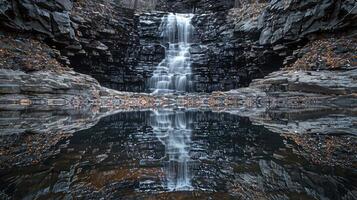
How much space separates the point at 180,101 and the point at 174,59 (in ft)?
17.2

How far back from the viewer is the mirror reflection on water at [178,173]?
204 cm

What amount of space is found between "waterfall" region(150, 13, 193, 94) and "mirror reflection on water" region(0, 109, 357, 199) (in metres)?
15.5

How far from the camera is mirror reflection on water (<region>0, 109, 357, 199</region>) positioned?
204 centimetres

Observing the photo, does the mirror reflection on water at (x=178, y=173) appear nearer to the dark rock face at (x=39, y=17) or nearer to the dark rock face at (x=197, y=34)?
the dark rock face at (x=39, y=17)

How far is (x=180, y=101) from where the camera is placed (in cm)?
1677

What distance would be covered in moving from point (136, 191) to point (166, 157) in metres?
1.27

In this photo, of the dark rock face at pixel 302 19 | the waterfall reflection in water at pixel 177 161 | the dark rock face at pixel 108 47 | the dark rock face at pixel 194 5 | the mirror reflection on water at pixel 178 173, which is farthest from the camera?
the dark rock face at pixel 194 5

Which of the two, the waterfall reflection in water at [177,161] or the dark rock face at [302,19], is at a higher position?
the dark rock face at [302,19]

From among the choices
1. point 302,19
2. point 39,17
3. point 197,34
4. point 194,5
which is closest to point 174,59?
point 197,34

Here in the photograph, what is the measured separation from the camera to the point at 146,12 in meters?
22.2

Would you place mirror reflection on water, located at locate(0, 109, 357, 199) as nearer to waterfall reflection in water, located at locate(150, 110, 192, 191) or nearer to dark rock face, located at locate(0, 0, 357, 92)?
waterfall reflection in water, located at locate(150, 110, 192, 191)

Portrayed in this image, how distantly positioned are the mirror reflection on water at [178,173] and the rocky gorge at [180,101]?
2cm

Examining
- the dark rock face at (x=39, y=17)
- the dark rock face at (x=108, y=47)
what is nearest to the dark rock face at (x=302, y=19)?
the dark rock face at (x=108, y=47)

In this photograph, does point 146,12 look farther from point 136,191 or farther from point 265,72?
point 136,191
